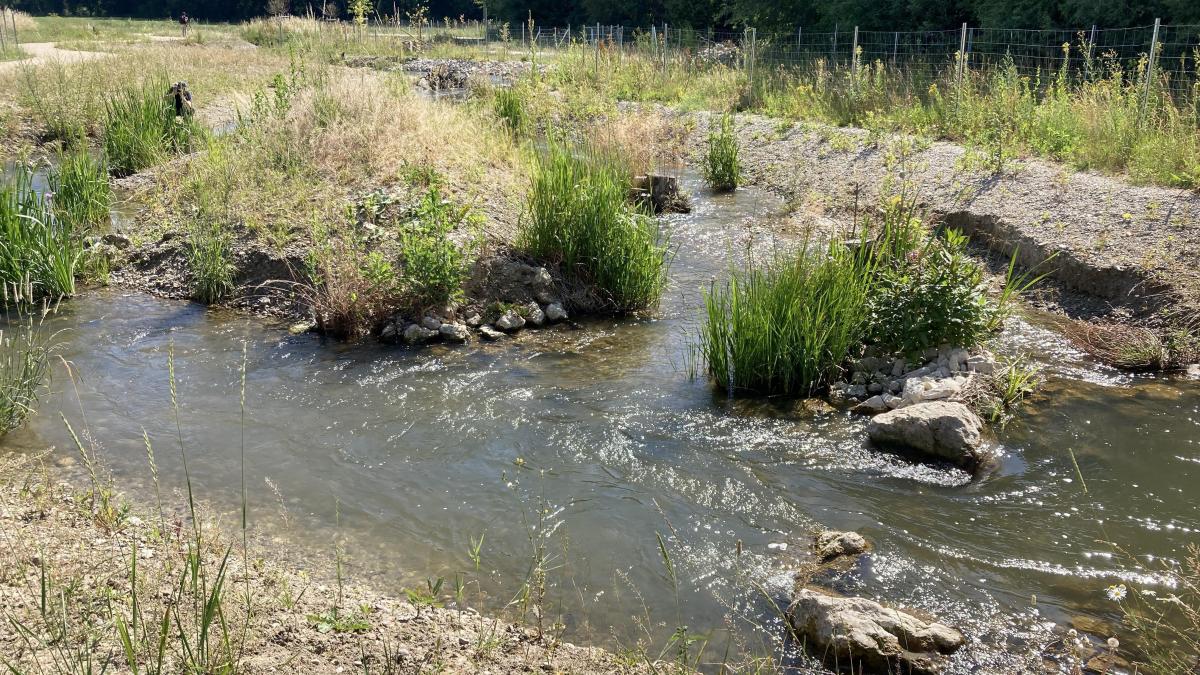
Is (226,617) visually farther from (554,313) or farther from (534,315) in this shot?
(554,313)

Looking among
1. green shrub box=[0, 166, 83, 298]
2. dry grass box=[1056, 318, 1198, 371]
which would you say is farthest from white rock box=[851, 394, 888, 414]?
green shrub box=[0, 166, 83, 298]

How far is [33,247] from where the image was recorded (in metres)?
8.80

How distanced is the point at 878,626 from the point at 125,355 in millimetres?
6537

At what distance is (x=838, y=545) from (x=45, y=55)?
109ft

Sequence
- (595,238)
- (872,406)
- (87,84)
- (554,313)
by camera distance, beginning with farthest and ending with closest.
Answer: (87,84)
(595,238)
(554,313)
(872,406)

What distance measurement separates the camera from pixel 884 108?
54.5ft

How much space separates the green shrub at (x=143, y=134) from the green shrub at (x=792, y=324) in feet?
30.1

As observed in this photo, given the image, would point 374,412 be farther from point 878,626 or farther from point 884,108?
point 884,108

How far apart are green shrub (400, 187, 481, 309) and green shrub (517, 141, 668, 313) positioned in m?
0.91

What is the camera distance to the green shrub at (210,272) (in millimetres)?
9047

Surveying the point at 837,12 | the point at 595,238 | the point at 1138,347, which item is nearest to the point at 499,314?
the point at 595,238

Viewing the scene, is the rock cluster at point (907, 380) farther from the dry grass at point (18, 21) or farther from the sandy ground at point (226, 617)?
the dry grass at point (18, 21)

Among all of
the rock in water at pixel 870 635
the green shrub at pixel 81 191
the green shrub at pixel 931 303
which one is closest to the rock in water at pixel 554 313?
the green shrub at pixel 931 303

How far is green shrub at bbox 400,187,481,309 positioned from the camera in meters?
8.16
